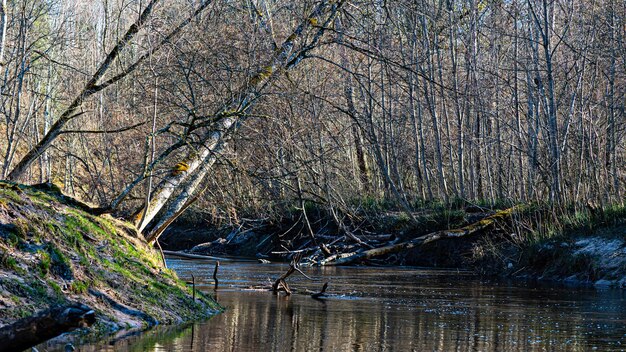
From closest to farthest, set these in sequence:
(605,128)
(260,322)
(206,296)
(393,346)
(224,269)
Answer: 1. (393,346)
2. (260,322)
3. (206,296)
4. (224,269)
5. (605,128)

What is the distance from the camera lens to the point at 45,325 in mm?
4078

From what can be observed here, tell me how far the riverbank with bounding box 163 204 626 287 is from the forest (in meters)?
0.05

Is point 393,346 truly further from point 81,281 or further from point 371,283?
point 371,283

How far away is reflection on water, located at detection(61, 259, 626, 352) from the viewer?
28.8ft

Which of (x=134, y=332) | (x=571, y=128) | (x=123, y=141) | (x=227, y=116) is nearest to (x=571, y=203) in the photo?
(x=571, y=128)

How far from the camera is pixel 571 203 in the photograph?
21203mm

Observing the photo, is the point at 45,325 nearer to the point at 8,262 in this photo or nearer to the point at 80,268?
the point at 8,262

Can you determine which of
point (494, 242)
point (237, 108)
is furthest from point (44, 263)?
point (494, 242)

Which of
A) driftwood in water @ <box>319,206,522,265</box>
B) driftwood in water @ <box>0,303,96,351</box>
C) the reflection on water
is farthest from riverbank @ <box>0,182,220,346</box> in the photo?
driftwood in water @ <box>319,206,522,265</box>

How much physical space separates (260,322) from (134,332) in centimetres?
185

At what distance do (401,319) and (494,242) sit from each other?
11.4 m

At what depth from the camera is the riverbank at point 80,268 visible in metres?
8.52

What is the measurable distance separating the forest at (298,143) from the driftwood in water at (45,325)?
142 inches

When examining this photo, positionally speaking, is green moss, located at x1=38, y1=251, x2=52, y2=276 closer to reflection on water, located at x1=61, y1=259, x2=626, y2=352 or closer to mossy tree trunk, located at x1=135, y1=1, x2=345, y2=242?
reflection on water, located at x1=61, y1=259, x2=626, y2=352
